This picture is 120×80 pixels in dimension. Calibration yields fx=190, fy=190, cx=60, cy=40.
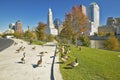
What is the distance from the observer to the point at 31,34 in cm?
10162

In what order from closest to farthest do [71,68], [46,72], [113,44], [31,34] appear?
[46,72], [71,68], [113,44], [31,34]

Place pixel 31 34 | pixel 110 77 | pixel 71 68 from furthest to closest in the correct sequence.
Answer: pixel 31 34
pixel 71 68
pixel 110 77

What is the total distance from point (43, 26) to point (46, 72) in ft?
173

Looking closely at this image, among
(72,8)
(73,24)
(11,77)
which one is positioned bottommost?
(11,77)

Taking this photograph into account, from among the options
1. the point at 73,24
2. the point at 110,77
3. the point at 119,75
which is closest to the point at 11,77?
the point at 110,77

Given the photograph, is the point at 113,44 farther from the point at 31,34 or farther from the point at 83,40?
the point at 31,34

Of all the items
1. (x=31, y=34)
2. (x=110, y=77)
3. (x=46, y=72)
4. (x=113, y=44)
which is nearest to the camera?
(x=110, y=77)

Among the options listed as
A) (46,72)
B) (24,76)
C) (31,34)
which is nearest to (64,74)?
(46,72)

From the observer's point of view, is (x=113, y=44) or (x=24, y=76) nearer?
(x=24, y=76)

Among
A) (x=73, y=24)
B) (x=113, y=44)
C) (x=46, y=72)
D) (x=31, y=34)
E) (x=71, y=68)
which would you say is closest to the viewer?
(x=46, y=72)

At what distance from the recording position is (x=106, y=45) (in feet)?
225

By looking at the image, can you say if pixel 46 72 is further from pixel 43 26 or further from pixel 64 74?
pixel 43 26

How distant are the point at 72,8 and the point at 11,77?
29233 mm

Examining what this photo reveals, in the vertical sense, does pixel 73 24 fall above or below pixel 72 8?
below
